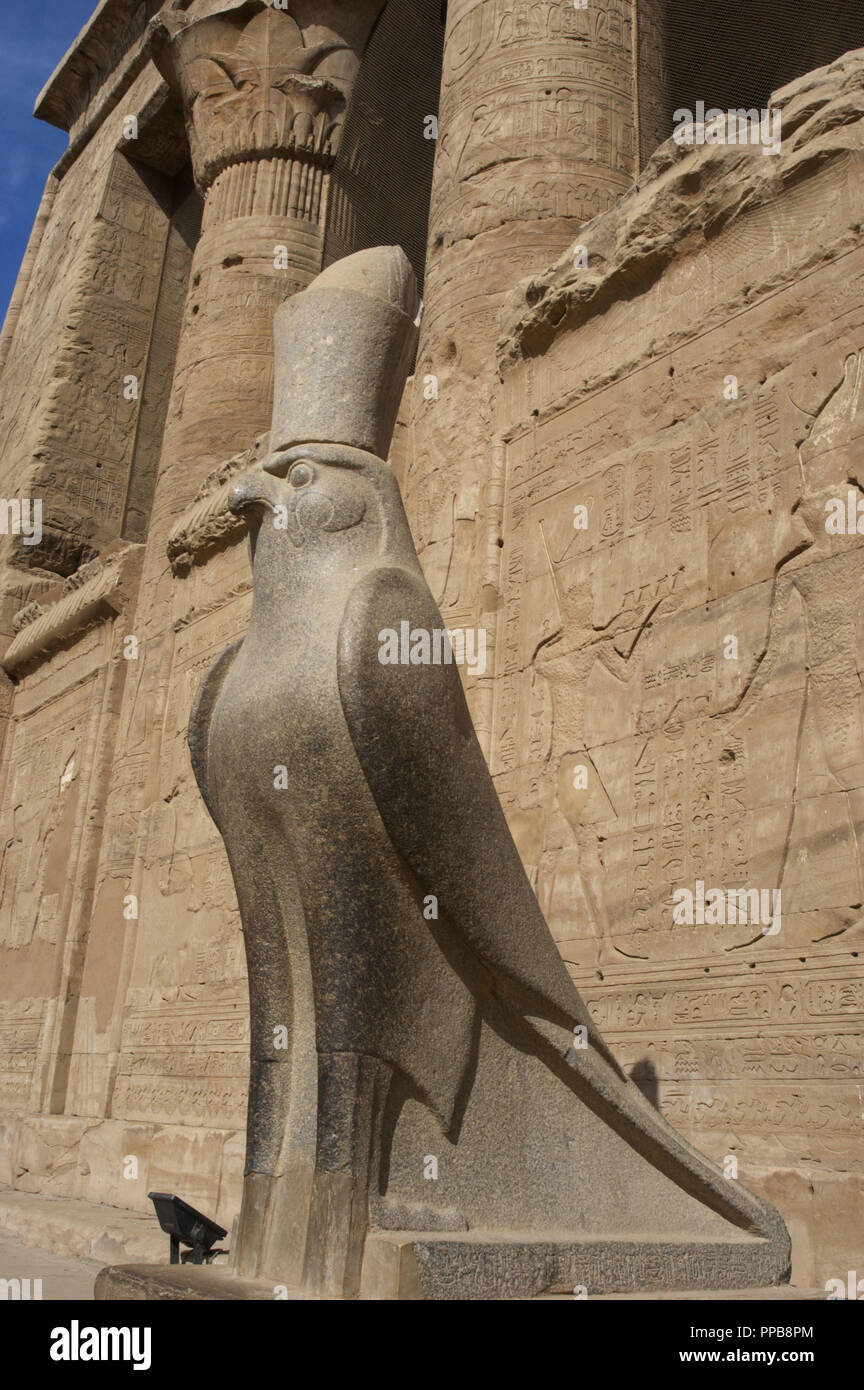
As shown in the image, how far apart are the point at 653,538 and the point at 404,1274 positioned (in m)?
3.63

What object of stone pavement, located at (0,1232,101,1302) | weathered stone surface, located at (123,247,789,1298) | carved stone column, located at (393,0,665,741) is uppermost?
carved stone column, located at (393,0,665,741)

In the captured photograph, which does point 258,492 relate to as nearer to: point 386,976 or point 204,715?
point 204,715

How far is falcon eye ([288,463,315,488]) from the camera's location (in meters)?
3.18

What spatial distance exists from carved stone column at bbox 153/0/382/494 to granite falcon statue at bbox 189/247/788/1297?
7780mm

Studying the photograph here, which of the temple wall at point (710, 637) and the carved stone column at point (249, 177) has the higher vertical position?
the carved stone column at point (249, 177)

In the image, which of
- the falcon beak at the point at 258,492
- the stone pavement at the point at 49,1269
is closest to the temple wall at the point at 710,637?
the stone pavement at the point at 49,1269

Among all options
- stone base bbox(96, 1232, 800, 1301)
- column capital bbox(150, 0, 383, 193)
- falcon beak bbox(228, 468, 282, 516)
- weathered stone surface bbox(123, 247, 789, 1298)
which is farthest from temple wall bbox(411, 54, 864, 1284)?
column capital bbox(150, 0, 383, 193)

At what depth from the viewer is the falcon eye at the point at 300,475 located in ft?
10.4

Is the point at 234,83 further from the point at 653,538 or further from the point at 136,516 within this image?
the point at 653,538

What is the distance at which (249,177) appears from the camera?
11664mm

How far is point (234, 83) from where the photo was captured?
464 inches

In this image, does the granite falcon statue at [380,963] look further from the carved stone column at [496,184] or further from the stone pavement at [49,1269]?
the carved stone column at [496,184]

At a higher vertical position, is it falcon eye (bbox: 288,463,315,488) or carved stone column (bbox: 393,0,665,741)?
carved stone column (bbox: 393,0,665,741)

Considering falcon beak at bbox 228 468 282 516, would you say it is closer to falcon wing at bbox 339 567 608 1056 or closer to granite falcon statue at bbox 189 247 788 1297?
granite falcon statue at bbox 189 247 788 1297
